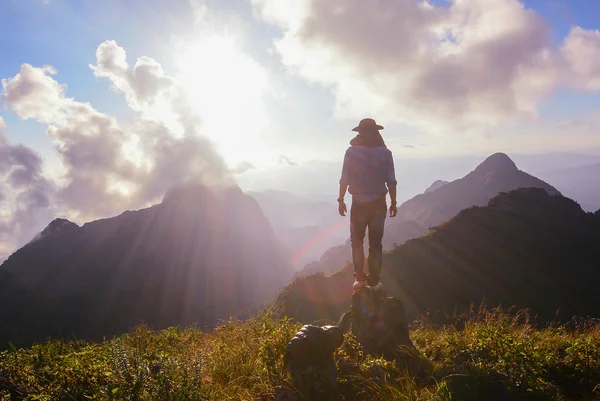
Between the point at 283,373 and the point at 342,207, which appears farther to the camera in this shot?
the point at 342,207

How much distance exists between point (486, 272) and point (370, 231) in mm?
63343

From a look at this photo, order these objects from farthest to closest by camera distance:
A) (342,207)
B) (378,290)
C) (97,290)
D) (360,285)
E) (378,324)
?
(97,290) < (342,207) < (360,285) < (378,290) < (378,324)

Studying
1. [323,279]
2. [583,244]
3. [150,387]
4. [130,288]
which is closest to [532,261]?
[583,244]

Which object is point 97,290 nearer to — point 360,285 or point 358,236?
point 358,236

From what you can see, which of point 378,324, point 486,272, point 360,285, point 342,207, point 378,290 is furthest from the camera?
point 486,272

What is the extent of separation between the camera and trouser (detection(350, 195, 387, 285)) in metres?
7.33

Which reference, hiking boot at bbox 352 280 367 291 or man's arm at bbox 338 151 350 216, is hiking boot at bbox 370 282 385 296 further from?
man's arm at bbox 338 151 350 216

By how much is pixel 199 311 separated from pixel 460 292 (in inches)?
5398

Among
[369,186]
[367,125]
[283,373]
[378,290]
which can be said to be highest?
[367,125]

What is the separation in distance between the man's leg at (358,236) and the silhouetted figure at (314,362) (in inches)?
98.7

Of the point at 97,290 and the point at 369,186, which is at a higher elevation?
the point at 369,186

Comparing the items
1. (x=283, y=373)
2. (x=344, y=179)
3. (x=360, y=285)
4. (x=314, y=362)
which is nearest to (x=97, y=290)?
(x=360, y=285)

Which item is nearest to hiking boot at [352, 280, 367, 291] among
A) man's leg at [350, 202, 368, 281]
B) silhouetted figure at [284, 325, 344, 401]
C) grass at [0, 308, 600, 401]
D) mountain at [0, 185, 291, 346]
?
man's leg at [350, 202, 368, 281]

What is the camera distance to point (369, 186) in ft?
23.6
